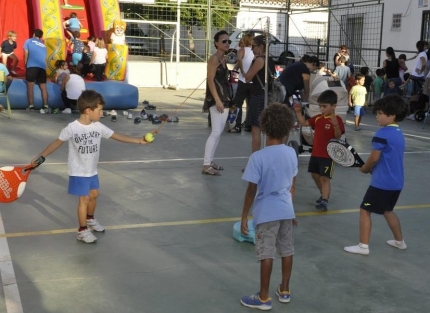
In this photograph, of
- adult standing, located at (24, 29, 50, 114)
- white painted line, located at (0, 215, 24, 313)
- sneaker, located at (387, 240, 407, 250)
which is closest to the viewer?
white painted line, located at (0, 215, 24, 313)

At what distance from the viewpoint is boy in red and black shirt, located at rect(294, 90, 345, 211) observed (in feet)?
23.3

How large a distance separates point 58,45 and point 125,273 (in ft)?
41.8

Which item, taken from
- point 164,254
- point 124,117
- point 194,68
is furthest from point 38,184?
point 194,68

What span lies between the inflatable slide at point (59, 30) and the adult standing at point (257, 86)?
7645mm

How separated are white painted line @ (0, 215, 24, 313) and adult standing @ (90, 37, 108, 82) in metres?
11.8

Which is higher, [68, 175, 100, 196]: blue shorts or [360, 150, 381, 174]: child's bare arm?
[360, 150, 381, 174]: child's bare arm

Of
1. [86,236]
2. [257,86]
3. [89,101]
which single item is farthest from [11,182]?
[257,86]

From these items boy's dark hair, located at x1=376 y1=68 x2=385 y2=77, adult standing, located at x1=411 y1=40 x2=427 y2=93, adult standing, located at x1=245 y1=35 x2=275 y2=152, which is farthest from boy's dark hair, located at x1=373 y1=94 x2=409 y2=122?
boy's dark hair, located at x1=376 y1=68 x2=385 y2=77

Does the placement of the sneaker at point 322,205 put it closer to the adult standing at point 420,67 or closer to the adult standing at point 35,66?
the adult standing at point 35,66

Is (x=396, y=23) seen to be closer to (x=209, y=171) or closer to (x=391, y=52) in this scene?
(x=391, y=52)

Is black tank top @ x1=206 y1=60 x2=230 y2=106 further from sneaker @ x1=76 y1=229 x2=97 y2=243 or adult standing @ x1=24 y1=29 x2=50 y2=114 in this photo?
adult standing @ x1=24 y1=29 x2=50 y2=114

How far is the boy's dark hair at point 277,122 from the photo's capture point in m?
4.54

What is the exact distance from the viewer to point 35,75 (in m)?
15.0

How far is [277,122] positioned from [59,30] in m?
14.7
